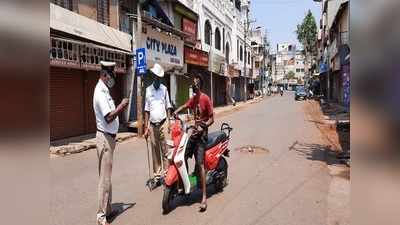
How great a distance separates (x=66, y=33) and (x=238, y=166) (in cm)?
704

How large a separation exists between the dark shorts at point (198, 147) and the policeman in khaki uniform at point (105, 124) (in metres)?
1.32

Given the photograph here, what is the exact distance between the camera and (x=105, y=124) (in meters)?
4.78

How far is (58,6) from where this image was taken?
12523 millimetres

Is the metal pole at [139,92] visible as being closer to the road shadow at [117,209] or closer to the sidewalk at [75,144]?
the sidewalk at [75,144]

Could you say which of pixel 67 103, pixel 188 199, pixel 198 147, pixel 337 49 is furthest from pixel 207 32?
pixel 198 147

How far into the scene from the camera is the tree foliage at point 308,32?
6890cm

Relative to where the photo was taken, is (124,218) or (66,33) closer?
(124,218)

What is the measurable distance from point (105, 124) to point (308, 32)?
70.0 metres

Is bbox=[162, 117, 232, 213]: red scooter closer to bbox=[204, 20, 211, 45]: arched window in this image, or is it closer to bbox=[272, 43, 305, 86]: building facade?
bbox=[204, 20, 211, 45]: arched window

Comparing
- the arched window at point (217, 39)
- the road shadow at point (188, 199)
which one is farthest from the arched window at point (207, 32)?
the road shadow at point (188, 199)

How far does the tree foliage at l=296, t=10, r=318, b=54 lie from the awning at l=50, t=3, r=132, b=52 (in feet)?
187
